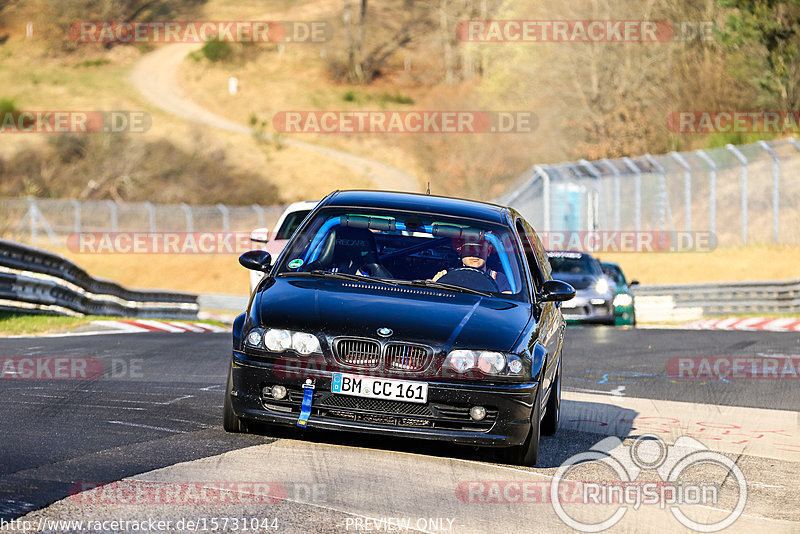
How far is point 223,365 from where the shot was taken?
499 inches

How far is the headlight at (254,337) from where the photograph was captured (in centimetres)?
724

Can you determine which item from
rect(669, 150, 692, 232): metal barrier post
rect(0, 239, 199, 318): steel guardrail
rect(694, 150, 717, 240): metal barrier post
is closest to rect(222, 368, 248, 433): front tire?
rect(0, 239, 199, 318): steel guardrail

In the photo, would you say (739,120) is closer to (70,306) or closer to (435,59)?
(70,306)

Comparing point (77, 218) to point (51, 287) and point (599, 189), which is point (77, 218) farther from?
point (51, 287)

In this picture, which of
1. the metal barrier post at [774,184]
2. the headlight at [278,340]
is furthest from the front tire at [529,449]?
the metal barrier post at [774,184]

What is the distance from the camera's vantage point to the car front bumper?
7070 millimetres

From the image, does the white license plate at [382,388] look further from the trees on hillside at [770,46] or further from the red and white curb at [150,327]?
the trees on hillside at [770,46]

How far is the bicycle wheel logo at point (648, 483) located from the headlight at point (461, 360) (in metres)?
0.79

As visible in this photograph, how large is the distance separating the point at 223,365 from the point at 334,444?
5.29 m

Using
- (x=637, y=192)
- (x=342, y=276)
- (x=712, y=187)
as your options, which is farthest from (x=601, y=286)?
(x=637, y=192)

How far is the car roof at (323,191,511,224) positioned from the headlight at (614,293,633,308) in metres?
13.9

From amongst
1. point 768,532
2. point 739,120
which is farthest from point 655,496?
point 739,120

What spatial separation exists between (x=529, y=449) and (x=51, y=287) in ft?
40.6

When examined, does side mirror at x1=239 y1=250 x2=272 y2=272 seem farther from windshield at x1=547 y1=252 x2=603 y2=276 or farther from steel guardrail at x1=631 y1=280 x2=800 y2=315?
steel guardrail at x1=631 y1=280 x2=800 y2=315
